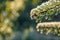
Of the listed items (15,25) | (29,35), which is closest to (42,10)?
(29,35)

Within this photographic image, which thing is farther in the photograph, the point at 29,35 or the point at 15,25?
the point at 15,25

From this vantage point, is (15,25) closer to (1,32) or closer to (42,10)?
(1,32)

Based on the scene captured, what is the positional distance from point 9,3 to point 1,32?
0.20m

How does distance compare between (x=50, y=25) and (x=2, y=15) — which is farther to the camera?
(x=2, y=15)

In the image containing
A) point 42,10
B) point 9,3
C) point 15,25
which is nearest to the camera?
point 42,10

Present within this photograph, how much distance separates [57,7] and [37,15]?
0.05m

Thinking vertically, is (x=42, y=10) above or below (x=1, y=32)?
above

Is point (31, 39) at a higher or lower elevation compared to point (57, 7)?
lower

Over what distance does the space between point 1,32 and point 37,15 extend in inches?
34.5

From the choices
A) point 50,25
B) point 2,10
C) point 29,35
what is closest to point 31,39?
point 29,35

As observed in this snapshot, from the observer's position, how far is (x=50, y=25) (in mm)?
519

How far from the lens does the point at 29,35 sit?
131 centimetres

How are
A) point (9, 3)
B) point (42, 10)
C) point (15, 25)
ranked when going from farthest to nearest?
point (15, 25)
point (9, 3)
point (42, 10)

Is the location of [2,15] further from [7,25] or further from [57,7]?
[57,7]
